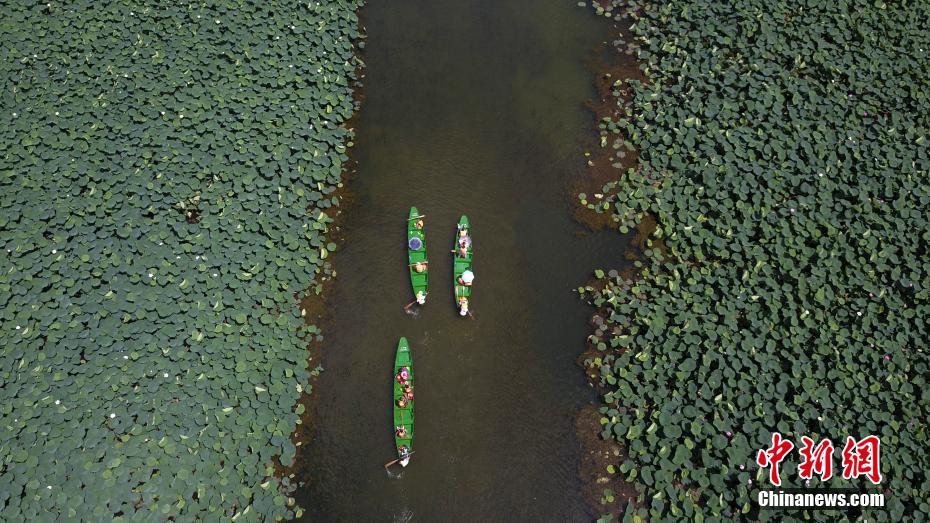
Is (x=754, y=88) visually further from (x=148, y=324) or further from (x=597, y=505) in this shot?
(x=148, y=324)

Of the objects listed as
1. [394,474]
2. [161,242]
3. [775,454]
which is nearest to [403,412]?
[394,474]

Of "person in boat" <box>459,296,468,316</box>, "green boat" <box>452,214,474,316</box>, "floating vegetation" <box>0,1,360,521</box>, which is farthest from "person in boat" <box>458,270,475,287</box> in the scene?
"floating vegetation" <box>0,1,360,521</box>

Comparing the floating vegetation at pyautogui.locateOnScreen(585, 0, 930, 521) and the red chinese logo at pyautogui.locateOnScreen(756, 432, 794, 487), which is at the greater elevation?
the floating vegetation at pyautogui.locateOnScreen(585, 0, 930, 521)

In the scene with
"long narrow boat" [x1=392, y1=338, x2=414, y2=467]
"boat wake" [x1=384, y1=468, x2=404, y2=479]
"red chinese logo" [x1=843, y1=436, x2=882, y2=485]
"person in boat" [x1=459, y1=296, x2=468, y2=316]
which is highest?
"person in boat" [x1=459, y1=296, x2=468, y2=316]

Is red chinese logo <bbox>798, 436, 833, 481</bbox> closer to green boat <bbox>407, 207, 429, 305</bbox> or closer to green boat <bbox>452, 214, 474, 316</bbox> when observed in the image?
green boat <bbox>452, 214, 474, 316</bbox>

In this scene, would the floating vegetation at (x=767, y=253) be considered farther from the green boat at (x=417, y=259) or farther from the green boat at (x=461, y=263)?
the green boat at (x=417, y=259)

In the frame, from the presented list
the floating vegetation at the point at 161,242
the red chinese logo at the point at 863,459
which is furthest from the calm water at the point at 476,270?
the red chinese logo at the point at 863,459

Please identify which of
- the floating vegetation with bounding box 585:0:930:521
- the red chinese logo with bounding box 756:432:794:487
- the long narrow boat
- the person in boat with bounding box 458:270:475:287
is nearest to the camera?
the red chinese logo with bounding box 756:432:794:487
